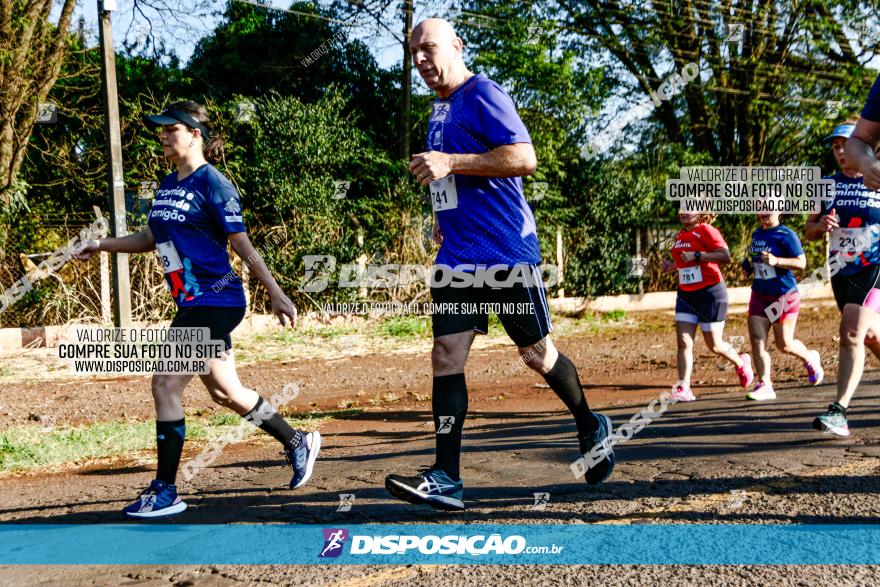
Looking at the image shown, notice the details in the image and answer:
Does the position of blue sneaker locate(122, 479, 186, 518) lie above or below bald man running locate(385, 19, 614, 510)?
below

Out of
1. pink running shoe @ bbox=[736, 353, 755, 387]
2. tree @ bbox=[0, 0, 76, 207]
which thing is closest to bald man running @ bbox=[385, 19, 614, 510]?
pink running shoe @ bbox=[736, 353, 755, 387]

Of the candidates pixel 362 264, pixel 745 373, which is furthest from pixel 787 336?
pixel 362 264

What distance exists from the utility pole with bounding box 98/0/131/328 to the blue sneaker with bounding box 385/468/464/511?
33.5ft

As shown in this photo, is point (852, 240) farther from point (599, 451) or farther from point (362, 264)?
point (362, 264)

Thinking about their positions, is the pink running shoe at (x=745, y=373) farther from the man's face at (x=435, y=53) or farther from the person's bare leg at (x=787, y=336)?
the man's face at (x=435, y=53)

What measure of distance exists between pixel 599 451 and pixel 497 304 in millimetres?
949

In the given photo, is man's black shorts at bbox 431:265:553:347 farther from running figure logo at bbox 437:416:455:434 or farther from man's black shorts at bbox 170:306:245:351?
man's black shorts at bbox 170:306:245:351

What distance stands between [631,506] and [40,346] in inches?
427

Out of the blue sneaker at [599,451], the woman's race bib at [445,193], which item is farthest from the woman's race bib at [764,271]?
the woman's race bib at [445,193]

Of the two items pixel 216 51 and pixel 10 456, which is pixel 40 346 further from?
pixel 216 51

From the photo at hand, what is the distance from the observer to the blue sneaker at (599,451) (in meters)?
4.05

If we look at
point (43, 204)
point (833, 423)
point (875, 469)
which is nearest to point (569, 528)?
point (875, 469)

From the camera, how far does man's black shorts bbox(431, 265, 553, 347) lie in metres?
3.82

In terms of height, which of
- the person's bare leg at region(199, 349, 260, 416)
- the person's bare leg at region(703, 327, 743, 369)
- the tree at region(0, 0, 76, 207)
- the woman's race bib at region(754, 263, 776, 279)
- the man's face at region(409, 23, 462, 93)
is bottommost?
the person's bare leg at region(703, 327, 743, 369)
